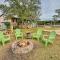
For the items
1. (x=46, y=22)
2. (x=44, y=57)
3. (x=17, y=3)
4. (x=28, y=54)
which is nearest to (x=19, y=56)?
(x=28, y=54)

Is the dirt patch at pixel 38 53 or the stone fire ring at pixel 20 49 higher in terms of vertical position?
the stone fire ring at pixel 20 49

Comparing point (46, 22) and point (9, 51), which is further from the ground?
point (9, 51)

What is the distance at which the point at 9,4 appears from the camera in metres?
33.5

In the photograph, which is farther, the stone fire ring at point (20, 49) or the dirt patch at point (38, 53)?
the stone fire ring at point (20, 49)

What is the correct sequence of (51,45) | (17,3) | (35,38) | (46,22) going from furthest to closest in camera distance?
1. (46,22)
2. (17,3)
3. (35,38)
4. (51,45)

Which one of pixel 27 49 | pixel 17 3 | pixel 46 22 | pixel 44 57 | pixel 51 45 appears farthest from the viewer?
pixel 46 22

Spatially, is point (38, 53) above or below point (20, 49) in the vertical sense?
below

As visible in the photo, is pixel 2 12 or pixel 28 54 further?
pixel 2 12

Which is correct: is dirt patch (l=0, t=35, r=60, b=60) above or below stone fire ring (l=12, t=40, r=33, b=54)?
below

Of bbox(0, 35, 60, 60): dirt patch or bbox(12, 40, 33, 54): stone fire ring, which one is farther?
bbox(12, 40, 33, 54): stone fire ring

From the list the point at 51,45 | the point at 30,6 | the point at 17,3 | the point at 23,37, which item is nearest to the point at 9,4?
the point at 17,3

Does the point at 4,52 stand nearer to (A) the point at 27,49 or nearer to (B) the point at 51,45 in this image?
(A) the point at 27,49

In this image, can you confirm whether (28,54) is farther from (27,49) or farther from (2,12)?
(2,12)

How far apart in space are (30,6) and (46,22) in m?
23.1
